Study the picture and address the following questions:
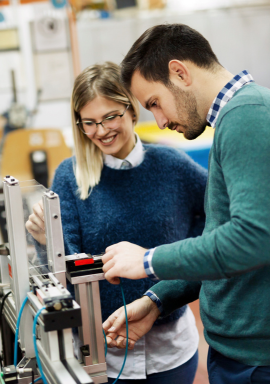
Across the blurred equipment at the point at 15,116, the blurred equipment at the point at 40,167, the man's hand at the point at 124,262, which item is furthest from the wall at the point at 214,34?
the man's hand at the point at 124,262

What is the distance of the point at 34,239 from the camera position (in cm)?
110

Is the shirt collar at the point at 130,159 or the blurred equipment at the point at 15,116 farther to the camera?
the blurred equipment at the point at 15,116

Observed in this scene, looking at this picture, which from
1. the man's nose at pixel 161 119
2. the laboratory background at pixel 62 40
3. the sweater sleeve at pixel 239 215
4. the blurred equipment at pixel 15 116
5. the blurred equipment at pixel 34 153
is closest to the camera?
the sweater sleeve at pixel 239 215

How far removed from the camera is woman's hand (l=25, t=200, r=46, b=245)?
3.45 ft

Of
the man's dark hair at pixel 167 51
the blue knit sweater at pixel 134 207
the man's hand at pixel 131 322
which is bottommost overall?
the man's hand at pixel 131 322

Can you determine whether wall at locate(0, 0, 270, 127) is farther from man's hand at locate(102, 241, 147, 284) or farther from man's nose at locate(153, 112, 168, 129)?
man's hand at locate(102, 241, 147, 284)

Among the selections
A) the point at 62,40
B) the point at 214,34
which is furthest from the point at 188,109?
the point at 214,34

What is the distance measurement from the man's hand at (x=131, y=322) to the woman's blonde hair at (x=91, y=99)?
409mm

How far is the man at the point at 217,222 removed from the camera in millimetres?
774

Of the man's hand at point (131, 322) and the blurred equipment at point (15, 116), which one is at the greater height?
the man's hand at point (131, 322)

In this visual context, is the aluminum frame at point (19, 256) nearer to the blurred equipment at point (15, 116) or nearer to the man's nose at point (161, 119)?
the man's nose at point (161, 119)

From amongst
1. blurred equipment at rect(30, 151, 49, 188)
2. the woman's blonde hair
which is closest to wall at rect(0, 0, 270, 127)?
blurred equipment at rect(30, 151, 49, 188)

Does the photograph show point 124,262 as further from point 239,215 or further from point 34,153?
point 34,153

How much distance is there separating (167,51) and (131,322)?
70 centimetres
